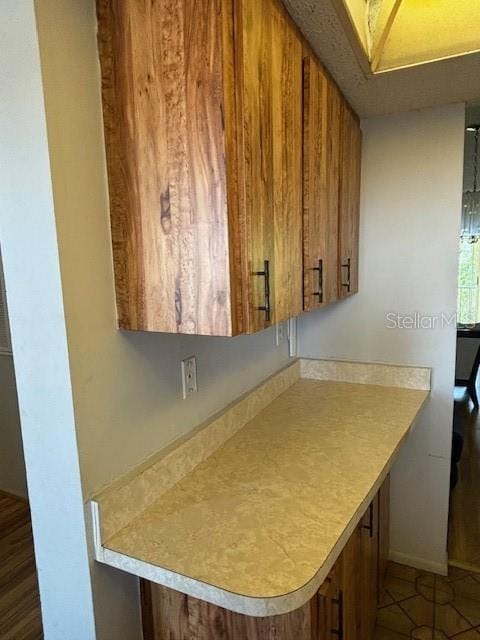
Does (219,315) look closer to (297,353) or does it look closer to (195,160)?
(195,160)

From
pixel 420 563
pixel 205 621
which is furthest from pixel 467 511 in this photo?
pixel 205 621

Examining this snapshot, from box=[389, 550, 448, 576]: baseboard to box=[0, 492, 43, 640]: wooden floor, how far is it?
169cm

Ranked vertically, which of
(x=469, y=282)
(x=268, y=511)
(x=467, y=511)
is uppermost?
(x=469, y=282)

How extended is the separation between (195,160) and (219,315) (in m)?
0.33

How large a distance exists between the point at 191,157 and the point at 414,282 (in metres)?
1.47

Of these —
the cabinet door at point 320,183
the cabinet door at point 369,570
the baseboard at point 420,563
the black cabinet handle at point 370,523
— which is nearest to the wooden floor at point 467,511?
the baseboard at point 420,563

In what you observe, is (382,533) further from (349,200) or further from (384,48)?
(384,48)

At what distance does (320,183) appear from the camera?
1.45m

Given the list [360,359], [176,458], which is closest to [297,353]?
[360,359]

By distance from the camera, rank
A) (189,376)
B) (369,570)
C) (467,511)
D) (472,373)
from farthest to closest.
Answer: (472,373) < (467,511) < (369,570) < (189,376)

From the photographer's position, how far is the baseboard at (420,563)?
2.14 meters

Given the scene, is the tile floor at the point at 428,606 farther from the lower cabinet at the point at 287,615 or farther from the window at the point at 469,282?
A: the window at the point at 469,282

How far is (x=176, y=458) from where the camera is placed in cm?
129

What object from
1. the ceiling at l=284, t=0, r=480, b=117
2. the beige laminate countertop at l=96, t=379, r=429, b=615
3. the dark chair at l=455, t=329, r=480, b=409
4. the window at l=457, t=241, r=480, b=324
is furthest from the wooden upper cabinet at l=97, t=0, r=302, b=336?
the window at l=457, t=241, r=480, b=324
